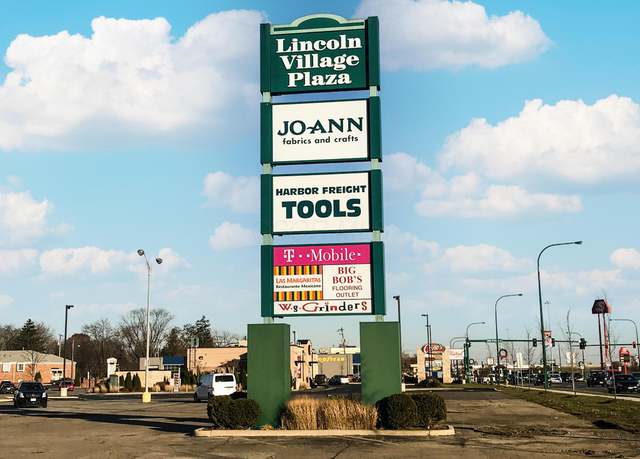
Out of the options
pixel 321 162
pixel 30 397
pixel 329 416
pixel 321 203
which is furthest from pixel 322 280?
pixel 30 397

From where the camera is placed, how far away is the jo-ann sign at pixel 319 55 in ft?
78.1

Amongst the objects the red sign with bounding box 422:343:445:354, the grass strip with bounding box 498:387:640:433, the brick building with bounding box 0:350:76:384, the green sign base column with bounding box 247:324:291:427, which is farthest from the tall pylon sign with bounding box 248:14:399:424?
the brick building with bounding box 0:350:76:384

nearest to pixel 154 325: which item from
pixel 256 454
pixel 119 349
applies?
pixel 119 349

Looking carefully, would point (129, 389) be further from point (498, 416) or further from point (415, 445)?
point (415, 445)

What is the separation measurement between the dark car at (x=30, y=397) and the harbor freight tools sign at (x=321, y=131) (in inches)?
1130

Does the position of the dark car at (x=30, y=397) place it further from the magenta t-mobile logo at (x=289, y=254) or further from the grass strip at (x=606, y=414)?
the grass strip at (x=606, y=414)

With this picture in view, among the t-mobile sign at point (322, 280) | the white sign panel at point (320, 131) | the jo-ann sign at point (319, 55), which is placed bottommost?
the t-mobile sign at point (322, 280)

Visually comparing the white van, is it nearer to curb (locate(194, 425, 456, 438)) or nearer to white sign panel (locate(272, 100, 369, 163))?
curb (locate(194, 425, 456, 438))

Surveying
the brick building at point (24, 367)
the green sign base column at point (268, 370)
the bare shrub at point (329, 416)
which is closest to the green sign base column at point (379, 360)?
the bare shrub at point (329, 416)

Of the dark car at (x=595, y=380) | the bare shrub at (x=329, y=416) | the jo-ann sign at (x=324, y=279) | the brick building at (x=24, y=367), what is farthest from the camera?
the brick building at (x=24, y=367)

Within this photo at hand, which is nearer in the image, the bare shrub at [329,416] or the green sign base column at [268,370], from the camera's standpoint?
the bare shrub at [329,416]

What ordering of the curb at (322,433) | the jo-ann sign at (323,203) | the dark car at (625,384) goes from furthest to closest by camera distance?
the dark car at (625,384), the jo-ann sign at (323,203), the curb at (322,433)

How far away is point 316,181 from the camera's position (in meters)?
23.2

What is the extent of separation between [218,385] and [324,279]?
2295 cm
